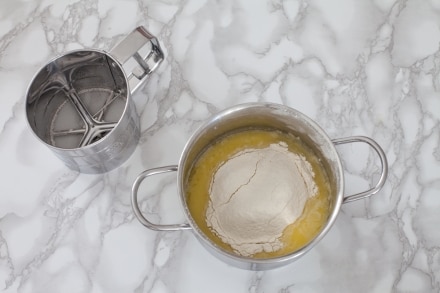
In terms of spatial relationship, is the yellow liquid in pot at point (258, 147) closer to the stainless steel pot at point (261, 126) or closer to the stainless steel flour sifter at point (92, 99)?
the stainless steel pot at point (261, 126)

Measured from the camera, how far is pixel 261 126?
2.40ft

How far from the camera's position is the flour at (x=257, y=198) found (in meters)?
0.67

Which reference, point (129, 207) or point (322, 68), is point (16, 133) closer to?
point (129, 207)

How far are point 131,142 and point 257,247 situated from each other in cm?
23

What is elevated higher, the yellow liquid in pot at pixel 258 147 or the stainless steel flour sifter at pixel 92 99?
the stainless steel flour sifter at pixel 92 99

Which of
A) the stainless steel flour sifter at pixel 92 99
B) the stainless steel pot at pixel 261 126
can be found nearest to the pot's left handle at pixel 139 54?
the stainless steel flour sifter at pixel 92 99

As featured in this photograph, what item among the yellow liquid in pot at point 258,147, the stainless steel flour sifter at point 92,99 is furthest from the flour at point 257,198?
the stainless steel flour sifter at point 92,99

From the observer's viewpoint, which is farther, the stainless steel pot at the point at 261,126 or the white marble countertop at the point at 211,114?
the white marble countertop at the point at 211,114

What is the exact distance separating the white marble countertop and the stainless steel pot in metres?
0.09

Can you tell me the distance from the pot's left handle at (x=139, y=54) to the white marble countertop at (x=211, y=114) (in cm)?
5

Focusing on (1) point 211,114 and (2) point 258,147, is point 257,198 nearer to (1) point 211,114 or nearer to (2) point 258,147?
(2) point 258,147

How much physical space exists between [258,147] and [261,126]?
0.09ft

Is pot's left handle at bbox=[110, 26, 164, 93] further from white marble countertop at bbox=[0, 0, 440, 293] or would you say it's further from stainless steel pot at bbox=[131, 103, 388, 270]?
stainless steel pot at bbox=[131, 103, 388, 270]

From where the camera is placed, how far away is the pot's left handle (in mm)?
735
